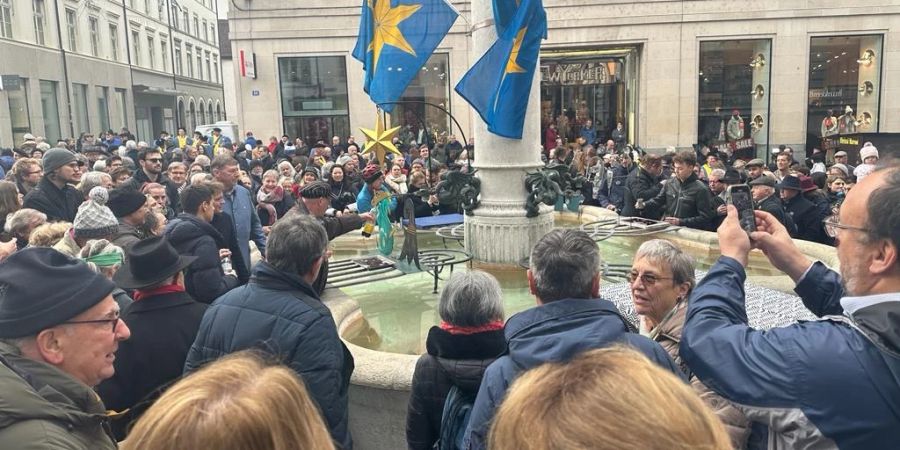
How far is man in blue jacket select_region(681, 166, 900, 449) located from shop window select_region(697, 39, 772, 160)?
21315mm

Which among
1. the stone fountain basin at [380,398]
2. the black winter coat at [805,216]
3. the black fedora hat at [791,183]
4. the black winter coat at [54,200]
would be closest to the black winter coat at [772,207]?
the black fedora hat at [791,183]

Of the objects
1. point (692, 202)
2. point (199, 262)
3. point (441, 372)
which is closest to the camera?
point (441, 372)

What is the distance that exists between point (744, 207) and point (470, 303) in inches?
43.1

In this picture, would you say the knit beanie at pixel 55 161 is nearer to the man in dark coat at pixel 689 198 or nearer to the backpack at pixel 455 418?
the backpack at pixel 455 418

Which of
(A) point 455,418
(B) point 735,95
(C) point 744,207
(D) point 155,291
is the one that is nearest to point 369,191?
(D) point 155,291

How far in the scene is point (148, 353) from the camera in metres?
2.97

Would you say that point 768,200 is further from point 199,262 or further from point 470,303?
point 199,262

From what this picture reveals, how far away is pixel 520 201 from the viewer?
7102 millimetres

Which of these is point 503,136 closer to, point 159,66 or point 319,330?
point 319,330

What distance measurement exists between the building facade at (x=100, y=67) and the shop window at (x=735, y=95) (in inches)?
862

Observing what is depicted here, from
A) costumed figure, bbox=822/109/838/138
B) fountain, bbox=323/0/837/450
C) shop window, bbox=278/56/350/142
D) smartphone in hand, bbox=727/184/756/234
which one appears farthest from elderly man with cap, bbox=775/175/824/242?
shop window, bbox=278/56/350/142

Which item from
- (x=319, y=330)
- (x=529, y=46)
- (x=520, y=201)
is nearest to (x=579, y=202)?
(x=520, y=201)

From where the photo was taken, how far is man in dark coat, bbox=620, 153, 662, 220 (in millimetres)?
8125

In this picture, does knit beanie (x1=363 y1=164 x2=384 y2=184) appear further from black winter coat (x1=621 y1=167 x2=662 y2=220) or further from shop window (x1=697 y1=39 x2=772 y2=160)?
shop window (x1=697 y1=39 x2=772 y2=160)
